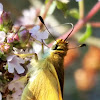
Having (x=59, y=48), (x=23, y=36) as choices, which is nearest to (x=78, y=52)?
(x=59, y=48)

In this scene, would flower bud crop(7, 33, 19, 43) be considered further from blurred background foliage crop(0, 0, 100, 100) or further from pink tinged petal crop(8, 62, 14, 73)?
blurred background foliage crop(0, 0, 100, 100)

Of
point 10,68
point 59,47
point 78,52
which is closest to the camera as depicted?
point 10,68

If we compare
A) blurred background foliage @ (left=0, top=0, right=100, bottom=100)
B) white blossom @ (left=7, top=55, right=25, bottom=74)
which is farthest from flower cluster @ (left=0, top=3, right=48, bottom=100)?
blurred background foliage @ (left=0, top=0, right=100, bottom=100)

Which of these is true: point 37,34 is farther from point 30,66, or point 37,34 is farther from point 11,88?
point 11,88

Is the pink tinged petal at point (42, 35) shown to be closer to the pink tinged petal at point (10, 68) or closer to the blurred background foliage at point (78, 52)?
the pink tinged petal at point (10, 68)

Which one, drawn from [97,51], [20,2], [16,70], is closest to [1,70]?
[16,70]

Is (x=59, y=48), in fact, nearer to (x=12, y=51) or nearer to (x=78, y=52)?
(x=12, y=51)
